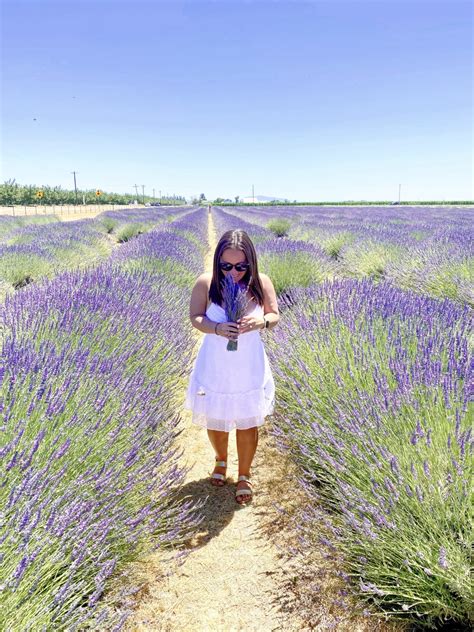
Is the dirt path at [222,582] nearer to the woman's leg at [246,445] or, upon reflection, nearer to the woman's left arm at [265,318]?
the woman's leg at [246,445]

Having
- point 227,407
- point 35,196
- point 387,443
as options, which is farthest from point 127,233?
point 35,196

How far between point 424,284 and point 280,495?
3814 millimetres

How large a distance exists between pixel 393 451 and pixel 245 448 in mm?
904

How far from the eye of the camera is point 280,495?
91.7 inches

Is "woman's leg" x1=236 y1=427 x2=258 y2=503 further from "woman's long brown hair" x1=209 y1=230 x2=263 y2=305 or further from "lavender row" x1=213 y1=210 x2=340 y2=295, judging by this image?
"lavender row" x1=213 y1=210 x2=340 y2=295

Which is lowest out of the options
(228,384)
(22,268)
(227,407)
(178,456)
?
(178,456)

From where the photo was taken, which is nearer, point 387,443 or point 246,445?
point 387,443

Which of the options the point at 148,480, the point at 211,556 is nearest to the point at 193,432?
Answer: the point at 211,556

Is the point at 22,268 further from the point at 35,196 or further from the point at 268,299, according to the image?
the point at 35,196

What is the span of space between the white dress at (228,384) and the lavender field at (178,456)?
8.5 inches

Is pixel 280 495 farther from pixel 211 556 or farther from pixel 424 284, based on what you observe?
pixel 424 284

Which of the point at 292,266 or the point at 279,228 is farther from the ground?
the point at 279,228

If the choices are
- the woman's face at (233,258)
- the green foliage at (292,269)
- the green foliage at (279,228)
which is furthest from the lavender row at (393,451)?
the green foliage at (279,228)

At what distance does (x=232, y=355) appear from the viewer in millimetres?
2127
